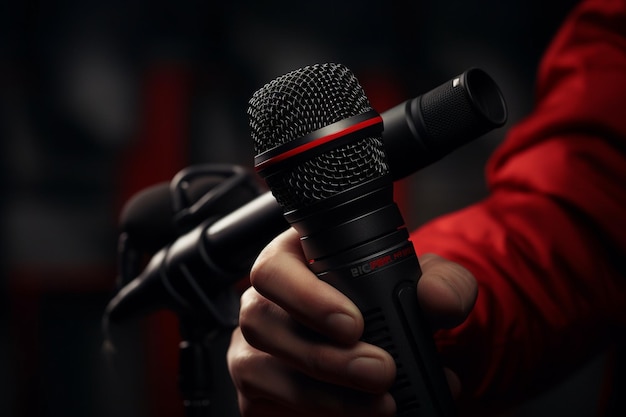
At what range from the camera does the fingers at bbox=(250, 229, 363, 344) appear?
→ 0.38 metres

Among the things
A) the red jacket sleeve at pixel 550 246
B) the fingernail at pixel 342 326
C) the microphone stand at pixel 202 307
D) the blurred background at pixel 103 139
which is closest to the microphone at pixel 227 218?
the microphone stand at pixel 202 307

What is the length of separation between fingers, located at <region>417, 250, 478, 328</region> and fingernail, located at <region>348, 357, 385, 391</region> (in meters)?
0.05

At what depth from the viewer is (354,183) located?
38cm

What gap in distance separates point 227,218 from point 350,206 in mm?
184

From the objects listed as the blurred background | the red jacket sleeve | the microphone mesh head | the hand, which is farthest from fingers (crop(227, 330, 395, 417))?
the blurred background

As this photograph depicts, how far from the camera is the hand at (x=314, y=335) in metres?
0.39

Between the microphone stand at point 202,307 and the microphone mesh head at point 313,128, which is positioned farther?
the microphone stand at point 202,307

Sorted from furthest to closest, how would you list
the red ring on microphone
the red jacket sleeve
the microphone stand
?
the red jacket sleeve, the microphone stand, the red ring on microphone

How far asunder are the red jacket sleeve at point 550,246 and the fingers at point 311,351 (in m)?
0.29

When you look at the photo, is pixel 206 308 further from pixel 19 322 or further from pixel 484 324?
pixel 19 322

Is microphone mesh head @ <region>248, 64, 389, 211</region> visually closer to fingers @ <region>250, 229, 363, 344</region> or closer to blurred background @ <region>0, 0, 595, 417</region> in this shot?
fingers @ <region>250, 229, 363, 344</region>

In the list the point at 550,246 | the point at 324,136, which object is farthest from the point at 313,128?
the point at 550,246

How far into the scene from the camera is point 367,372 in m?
0.38

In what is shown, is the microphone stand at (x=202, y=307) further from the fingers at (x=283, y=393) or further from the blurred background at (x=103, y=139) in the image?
the blurred background at (x=103, y=139)
